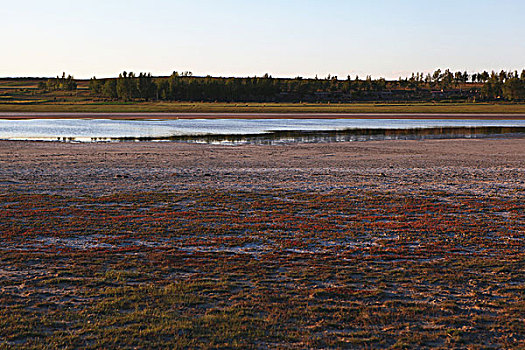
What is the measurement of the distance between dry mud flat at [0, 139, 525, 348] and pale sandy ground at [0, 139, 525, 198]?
9.4 inches

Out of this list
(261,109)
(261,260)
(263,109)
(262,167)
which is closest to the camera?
(261,260)

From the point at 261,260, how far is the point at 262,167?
15.7 m

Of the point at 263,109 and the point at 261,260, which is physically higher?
the point at 263,109

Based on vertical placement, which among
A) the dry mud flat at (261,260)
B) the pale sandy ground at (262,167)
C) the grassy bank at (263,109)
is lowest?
the dry mud flat at (261,260)

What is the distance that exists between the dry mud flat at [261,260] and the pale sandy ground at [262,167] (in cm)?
24

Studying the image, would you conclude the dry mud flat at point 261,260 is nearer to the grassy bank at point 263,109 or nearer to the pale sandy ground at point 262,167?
the pale sandy ground at point 262,167

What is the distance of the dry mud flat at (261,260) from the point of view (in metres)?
7.20

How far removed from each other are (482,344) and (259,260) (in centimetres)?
469

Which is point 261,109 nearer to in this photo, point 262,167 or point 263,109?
point 263,109

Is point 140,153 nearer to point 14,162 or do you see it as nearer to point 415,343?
point 14,162

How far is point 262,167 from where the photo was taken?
26141 mm

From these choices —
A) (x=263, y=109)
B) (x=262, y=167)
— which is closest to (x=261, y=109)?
(x=263, y=109)

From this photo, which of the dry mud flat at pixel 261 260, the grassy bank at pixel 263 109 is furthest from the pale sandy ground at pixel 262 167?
the grassy bank at pixel 263 109

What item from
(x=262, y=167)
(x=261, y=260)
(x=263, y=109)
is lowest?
(x=261, y=260)
